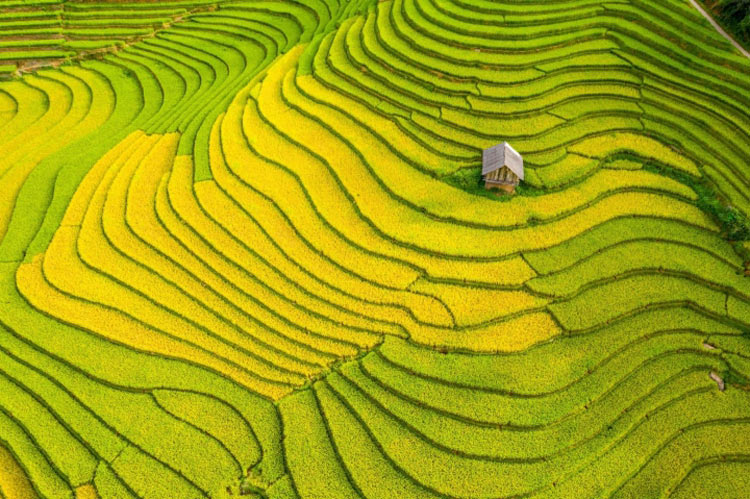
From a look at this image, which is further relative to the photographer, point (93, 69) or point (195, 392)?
point (93, 69)

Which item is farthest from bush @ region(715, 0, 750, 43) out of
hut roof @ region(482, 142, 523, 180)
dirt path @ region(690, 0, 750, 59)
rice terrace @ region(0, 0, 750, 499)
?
hut roof @ region(482, 142, 523, 180)

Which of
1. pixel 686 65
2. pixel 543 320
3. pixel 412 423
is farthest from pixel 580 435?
pixel 686 65

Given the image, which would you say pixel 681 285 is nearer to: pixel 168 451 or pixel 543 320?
pixel 543 320

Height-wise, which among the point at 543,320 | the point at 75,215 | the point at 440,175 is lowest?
the point at 543,320

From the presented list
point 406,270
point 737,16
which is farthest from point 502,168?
point 737,16

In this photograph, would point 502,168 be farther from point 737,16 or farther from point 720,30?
point 737,16

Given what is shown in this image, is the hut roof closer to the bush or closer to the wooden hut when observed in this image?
the wooden hut
